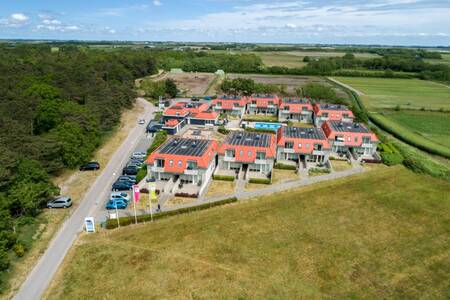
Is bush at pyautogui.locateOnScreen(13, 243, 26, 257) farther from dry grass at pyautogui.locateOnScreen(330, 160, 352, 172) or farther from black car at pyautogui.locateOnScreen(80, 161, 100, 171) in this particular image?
dry grass at pyautogui.locateOnScreen(330, 160, 352, 172)

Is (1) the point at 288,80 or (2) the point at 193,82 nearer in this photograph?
(2) the point at 193,82

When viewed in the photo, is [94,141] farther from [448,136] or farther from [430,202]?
[448,136]

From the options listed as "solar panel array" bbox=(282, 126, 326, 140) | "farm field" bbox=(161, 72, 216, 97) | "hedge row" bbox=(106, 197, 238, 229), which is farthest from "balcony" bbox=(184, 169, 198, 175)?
"farm field" bbox=(161, 72, 216, 97)

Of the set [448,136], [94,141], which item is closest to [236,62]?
[448,136]

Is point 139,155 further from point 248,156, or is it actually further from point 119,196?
point 248,156

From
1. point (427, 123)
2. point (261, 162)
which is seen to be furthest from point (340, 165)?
point (427, 123)

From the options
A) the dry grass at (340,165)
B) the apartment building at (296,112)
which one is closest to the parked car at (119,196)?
the dry grass at (340,165)
